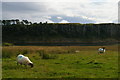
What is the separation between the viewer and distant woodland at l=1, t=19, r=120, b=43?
11778 centimetres

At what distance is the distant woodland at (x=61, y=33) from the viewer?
386 ft

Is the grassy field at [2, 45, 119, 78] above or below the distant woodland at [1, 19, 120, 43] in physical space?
below

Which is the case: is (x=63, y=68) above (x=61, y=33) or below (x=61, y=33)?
below

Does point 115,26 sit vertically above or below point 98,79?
above

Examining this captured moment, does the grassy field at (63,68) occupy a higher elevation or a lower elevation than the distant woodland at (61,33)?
lower

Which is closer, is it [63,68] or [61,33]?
[63,68]

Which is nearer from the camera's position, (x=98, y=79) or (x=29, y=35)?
(x=98, y=79)

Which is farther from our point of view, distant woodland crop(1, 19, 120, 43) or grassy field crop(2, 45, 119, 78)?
distant woodland crop(1, 19, 120, 43)

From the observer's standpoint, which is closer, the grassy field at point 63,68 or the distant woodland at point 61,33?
the grassy field at point 63,68

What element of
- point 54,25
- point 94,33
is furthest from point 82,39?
point 54,25

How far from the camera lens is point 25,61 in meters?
15.0

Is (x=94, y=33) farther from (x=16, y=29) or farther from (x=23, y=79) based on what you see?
(x=23, y=79)

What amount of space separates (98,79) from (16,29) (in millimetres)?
123478

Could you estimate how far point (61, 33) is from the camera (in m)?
132
